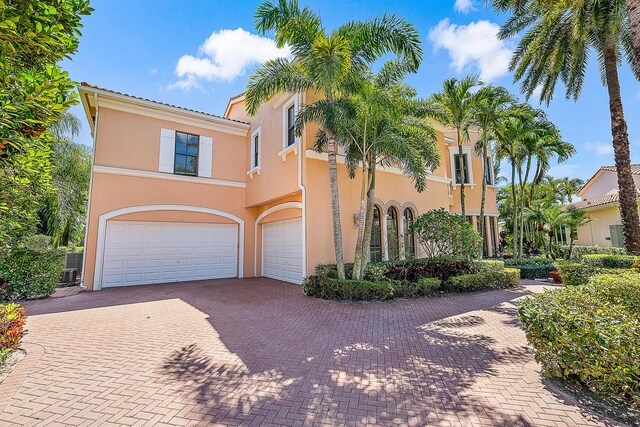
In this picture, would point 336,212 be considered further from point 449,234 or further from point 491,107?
point 491,107

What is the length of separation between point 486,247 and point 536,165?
772cm

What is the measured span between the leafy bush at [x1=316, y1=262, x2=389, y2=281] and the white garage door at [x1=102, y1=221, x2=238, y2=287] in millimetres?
5962

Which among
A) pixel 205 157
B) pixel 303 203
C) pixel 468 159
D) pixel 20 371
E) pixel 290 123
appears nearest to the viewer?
pixel 20 371

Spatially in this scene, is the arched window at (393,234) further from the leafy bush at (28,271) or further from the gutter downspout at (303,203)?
the leafy bush at (28,271)

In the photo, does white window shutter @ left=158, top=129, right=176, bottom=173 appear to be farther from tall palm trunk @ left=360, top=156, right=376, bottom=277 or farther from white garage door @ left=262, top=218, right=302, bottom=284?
tall palm trunk @ left=360, top=156, right=376, bottom=277

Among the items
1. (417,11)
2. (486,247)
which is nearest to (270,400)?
(417,11)

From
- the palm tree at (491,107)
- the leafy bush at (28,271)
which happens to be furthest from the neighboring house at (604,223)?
the leafy bush at (28,271)

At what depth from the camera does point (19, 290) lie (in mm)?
9305

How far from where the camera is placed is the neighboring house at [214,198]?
11.2 meters

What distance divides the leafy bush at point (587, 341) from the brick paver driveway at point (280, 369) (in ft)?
1.43

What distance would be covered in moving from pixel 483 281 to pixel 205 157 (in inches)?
526

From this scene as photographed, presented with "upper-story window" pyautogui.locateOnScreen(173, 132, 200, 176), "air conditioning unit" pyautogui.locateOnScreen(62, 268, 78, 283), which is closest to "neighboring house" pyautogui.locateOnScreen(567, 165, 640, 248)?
"upper-story window" pyautogui.locateOnScreen(173, 132, 200, 176)

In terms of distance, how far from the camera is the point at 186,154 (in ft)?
44.6

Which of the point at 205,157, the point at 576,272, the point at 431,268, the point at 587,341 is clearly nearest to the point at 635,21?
the point at 587,341
